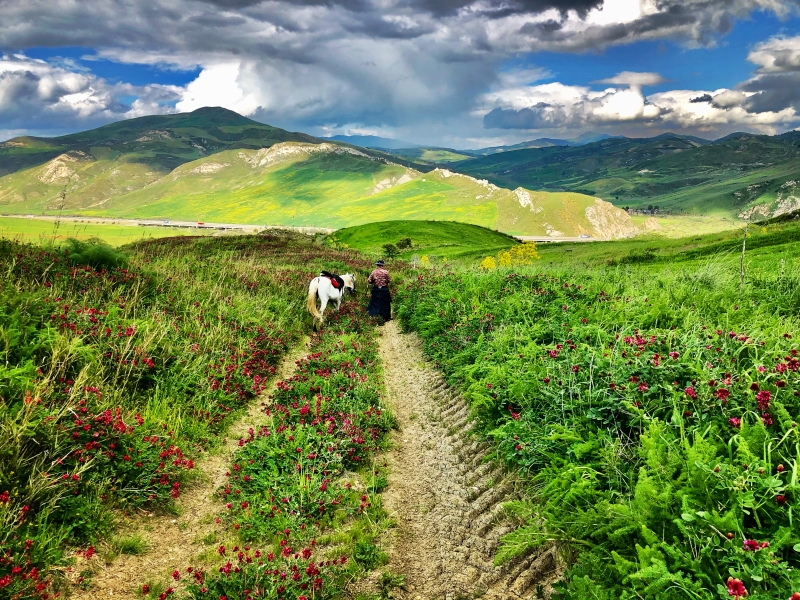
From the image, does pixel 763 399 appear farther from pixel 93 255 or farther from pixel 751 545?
pixel 93 255

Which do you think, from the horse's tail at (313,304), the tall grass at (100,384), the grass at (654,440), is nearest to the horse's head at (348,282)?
the horse's tail at (313,304)

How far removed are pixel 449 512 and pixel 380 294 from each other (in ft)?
46.5

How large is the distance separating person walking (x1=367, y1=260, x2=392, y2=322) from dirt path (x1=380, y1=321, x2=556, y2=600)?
32.4 feet

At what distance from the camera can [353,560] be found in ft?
18.4

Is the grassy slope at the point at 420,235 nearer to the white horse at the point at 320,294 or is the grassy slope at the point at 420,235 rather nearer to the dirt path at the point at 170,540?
the white horse at the point at 320,294

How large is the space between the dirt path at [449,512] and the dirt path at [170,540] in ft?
8.71

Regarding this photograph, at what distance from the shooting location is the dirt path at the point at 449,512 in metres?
5.16

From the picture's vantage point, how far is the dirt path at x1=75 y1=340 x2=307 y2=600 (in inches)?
203

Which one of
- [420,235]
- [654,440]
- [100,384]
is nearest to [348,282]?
[100,384]

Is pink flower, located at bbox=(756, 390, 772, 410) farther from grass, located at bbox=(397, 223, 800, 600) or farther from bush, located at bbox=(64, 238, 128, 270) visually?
bush, located at bbox=(64, 238, 128, 270)

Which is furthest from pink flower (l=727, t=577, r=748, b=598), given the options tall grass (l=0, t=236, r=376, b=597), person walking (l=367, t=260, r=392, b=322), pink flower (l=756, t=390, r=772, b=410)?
person walking (l=367, t=260, r=392, b=322)

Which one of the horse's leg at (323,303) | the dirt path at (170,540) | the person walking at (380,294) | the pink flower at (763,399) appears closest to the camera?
the pink flower at (763,399)

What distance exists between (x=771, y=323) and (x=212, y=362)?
11.8 m

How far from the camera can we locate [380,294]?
2028cm
